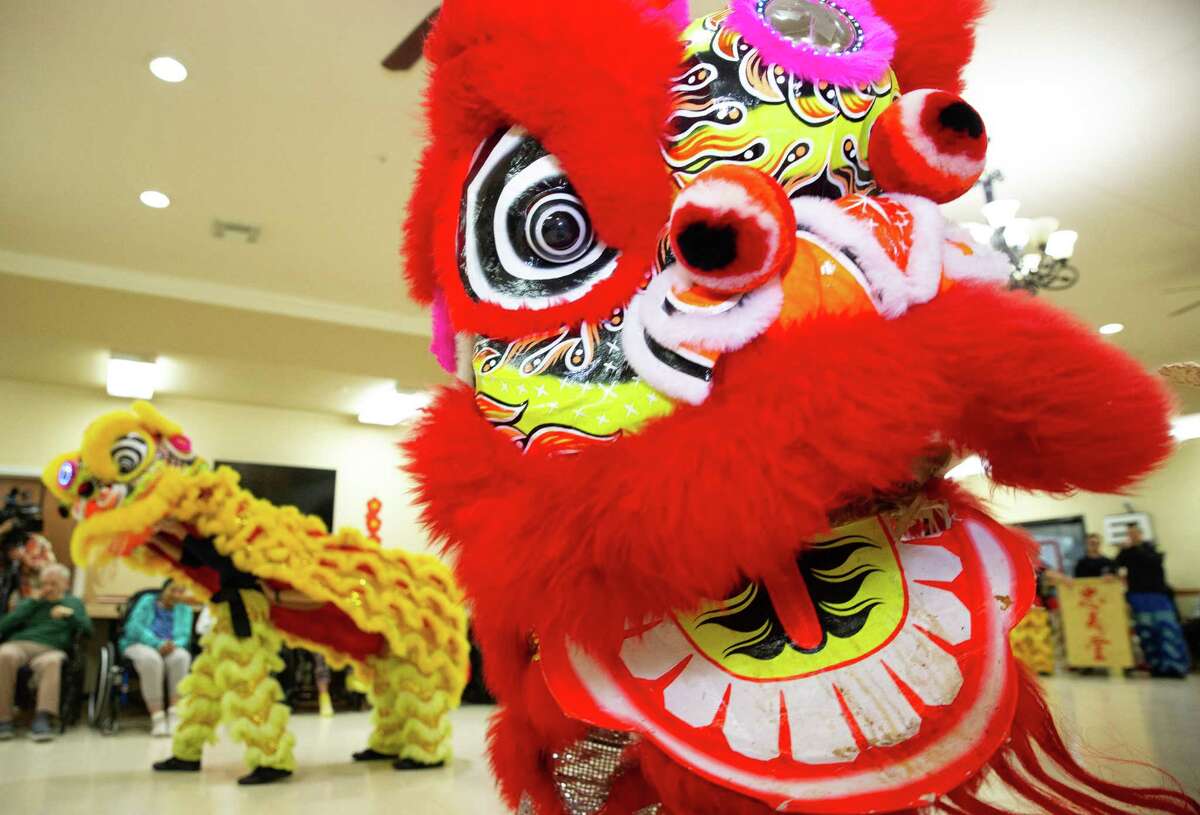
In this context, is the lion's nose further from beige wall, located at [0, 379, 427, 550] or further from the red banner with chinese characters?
the red banner with chinese characters

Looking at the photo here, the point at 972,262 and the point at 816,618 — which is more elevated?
the point at 972,262

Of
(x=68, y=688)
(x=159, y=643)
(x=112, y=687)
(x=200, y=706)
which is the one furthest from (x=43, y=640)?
(x=200, y=706)

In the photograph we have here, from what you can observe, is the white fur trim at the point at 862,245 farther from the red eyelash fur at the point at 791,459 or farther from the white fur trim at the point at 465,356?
the white fur trim at the point at 465,356

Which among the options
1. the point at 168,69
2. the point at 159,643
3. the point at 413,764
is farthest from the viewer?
the point at 159,643

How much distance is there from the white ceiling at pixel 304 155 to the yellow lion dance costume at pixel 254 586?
1121 millimetres

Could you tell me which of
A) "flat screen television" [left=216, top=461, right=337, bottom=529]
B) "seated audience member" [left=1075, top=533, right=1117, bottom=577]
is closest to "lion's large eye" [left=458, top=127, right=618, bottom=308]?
"flat screen television" [left=216, top=461, right=337, bottom=529]

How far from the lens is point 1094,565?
5.45 m

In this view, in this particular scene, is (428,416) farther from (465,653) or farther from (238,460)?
(238,460)

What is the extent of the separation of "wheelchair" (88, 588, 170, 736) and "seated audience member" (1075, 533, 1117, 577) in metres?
5.68

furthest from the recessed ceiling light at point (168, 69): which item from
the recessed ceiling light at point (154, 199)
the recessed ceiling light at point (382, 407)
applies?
the recessed ceiling light at point (382, 407)

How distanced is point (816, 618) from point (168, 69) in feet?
9.15

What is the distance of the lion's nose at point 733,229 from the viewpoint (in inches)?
15.7

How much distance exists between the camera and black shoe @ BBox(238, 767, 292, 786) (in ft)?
6.91

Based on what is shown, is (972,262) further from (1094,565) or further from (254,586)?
A: (1094,565)
